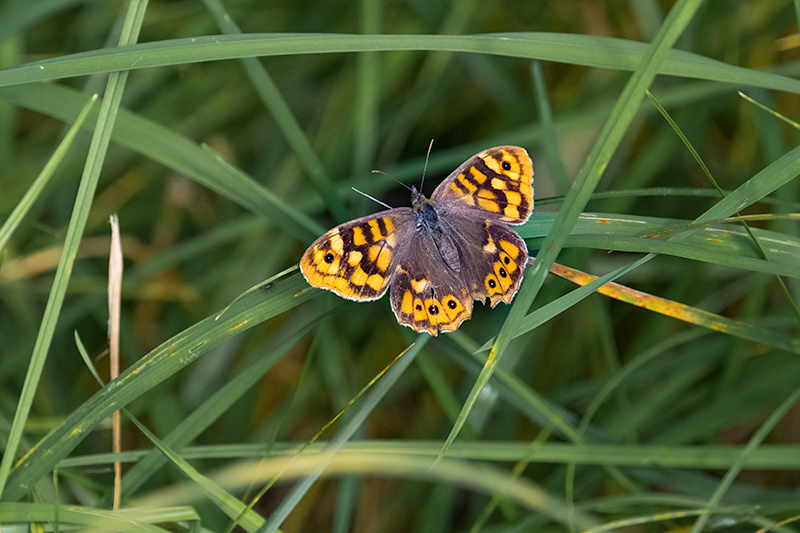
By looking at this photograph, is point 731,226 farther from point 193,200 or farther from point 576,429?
point 193,200

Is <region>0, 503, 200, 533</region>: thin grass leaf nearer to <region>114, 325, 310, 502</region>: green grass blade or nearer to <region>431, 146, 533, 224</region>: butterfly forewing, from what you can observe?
<region>114, 325, 310, 502</region>: green grass blade

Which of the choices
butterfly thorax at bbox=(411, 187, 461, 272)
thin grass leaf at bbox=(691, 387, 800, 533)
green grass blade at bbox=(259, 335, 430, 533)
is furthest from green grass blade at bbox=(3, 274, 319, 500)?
thin grass leaf at bbox=(691, 387, 800, 533)

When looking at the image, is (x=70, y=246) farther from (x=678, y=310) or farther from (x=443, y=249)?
(x=678, y=310)

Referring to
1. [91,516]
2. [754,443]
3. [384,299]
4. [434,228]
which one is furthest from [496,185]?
[91,516]

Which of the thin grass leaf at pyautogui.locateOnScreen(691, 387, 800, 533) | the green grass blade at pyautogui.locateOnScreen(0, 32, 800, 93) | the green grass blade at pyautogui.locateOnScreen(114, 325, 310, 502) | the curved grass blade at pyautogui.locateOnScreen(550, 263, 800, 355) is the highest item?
the green grass blade at pyautogui.locateOnScreen(0, 32, 800, 93)

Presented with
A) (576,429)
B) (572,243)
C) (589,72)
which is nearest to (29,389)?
(572,243)

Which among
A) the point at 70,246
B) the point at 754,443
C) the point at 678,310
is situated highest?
the point at 70,246
